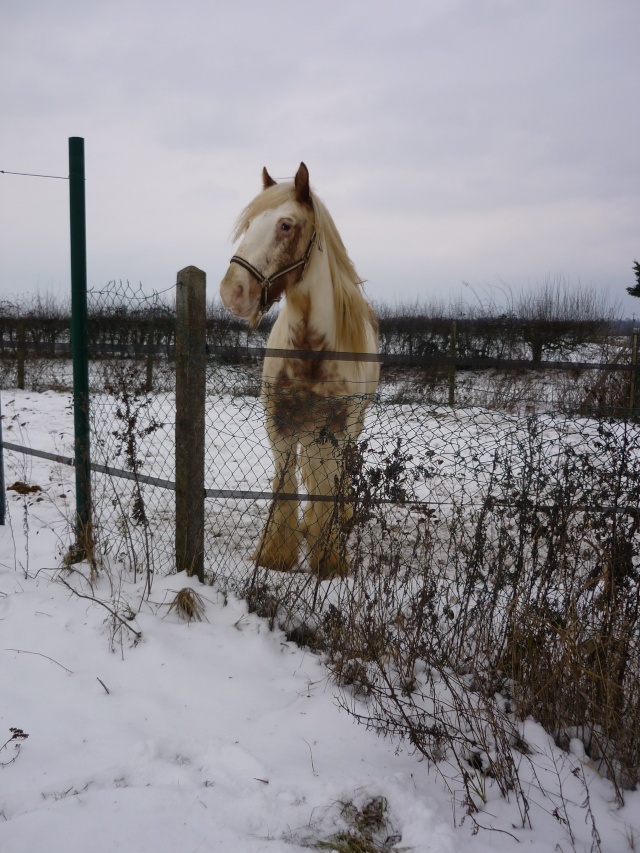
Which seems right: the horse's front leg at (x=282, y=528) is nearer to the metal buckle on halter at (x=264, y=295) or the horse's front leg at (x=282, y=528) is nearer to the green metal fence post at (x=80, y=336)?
the metal buckle on halter at (x=264, y=295)

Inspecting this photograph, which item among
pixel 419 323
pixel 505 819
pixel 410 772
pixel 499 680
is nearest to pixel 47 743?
pixel 410 772

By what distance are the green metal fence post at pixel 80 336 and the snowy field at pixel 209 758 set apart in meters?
0.48

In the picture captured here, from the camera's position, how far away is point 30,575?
2.96 meters

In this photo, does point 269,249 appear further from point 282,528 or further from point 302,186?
point 282,528

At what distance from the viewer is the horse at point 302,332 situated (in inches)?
115

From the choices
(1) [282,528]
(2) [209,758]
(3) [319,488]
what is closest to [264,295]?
(3) [319,488]

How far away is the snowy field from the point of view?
1.54 metres

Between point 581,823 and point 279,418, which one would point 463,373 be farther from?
point 581,823

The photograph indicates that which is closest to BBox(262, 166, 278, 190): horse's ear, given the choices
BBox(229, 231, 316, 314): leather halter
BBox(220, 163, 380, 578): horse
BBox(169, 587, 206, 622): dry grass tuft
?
BBox(220, 163, 380, 578): horse

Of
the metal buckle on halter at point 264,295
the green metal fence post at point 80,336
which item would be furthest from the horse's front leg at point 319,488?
the green metal fence post at point 80,336

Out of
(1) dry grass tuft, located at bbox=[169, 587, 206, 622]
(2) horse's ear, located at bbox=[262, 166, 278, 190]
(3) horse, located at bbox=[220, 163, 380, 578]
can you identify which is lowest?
(1) dry grass tuft, located at bbox=[169, 587, 206, 622]

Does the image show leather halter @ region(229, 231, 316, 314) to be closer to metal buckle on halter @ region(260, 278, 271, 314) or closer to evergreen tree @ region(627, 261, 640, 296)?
metal buckle on halter @ region(260, 278, 271, 314)

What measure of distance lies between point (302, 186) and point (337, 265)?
0.52 meters

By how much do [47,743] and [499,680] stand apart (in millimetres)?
1724
